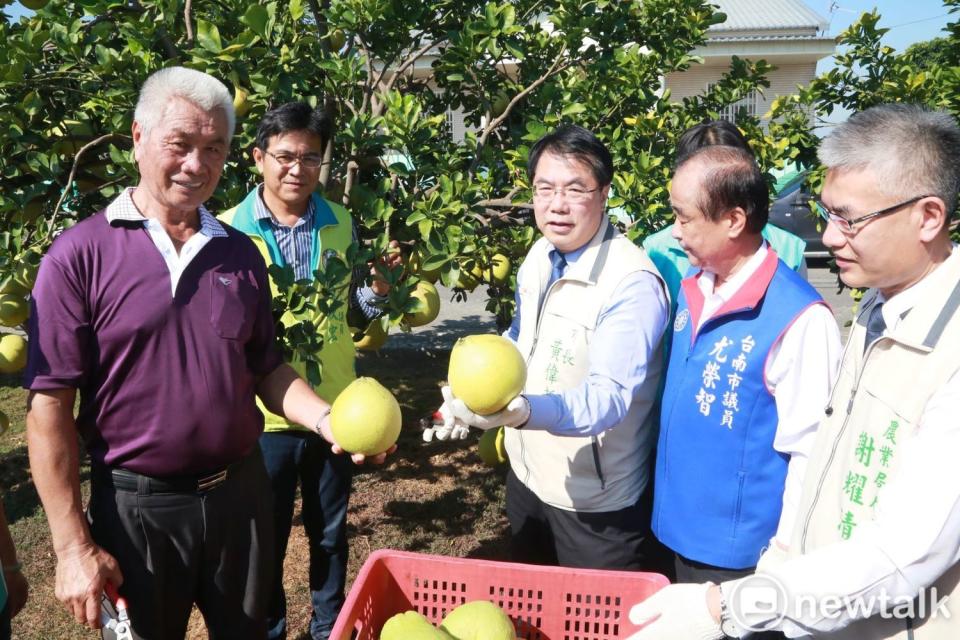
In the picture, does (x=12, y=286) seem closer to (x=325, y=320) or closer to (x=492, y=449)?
(x=325, y=320)

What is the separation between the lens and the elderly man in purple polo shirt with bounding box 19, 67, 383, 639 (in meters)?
1.77

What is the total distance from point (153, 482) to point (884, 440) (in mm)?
1697

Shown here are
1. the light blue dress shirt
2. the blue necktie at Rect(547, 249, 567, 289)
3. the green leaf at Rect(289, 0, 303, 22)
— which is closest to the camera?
the light blue dress shirt

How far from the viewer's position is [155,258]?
6.15 ft

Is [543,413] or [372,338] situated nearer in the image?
[543,413]

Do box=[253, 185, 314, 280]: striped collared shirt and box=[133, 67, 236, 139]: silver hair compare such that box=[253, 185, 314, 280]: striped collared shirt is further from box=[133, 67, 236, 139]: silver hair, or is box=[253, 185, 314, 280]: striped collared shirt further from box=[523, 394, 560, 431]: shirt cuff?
box=[523, 394, 560, 431]: shirt cuff

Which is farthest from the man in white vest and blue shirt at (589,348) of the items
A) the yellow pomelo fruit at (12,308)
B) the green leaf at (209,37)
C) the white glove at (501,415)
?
the yellow pomelo fruit at (12,308)

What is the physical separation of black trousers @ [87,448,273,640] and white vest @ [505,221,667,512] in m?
0.86

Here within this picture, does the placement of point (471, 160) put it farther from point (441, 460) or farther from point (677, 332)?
point (441, 460)

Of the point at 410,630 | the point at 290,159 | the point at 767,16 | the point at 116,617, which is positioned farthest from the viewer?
the point at 767,16

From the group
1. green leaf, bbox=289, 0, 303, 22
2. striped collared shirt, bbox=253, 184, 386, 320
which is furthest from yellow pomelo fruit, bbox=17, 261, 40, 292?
green leaf, bbox=289, 0, 303, 22

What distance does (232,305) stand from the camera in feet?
6.48

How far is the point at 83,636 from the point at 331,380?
1612 mm

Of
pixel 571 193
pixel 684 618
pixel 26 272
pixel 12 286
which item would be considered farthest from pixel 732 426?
pixel 12 286
